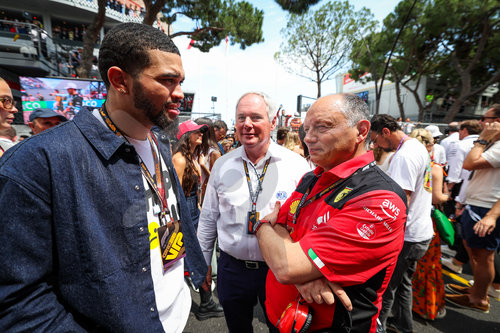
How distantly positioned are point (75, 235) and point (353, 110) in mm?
1529

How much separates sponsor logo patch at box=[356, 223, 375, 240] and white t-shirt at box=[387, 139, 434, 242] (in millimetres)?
1772

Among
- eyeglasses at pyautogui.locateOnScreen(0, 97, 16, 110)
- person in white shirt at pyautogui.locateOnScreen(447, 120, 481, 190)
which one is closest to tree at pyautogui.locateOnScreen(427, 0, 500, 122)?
person in white shirt at pyautogui.locateOnScreen(447, 120, 481, 190)

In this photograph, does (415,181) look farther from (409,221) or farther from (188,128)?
(188,128)

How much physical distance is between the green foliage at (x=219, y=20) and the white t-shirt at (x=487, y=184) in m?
12.4

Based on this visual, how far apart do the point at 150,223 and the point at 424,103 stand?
104 feet

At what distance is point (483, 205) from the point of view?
313 cm

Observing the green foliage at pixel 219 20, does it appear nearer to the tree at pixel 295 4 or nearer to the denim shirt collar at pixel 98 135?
the tree at pixel 295 4

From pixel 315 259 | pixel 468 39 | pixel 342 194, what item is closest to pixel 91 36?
pixel 342 194

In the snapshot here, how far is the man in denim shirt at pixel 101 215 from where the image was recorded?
2.88 ft

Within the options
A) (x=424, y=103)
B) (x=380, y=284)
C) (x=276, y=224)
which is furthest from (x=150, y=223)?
(x=424, y=103)

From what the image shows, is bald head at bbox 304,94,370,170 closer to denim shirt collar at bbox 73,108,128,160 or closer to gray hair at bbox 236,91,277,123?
gray hair at bbox 236,91,277,123

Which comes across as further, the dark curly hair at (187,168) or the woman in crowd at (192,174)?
the dark curly hair at (187,168)

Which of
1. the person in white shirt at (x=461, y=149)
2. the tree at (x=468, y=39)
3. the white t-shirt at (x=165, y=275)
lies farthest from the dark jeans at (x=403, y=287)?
the tree at (x=468, y=39)

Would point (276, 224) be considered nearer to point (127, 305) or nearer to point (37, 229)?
point (127, 305)
